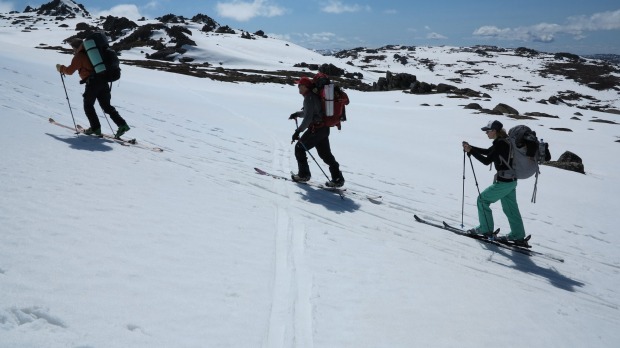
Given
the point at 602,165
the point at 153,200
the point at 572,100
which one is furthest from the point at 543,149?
the point at 572,100

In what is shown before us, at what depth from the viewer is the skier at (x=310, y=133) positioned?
7406 mm

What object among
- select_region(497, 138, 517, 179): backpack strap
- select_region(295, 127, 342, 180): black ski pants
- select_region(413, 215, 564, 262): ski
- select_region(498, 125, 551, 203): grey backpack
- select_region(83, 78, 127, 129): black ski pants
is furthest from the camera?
select_region(83, 78, 127, 129): black ski pants

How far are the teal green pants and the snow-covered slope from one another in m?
0.41

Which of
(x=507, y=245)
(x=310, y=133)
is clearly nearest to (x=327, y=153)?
(x=310, y=133)

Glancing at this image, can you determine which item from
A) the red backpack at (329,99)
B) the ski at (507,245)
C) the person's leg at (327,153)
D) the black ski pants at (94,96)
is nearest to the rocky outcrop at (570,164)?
the ski at (507,245)

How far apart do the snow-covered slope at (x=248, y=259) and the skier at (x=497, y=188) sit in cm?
38

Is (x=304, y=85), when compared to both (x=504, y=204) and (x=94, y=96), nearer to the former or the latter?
(x=504, y=204)

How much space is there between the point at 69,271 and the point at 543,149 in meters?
6.59

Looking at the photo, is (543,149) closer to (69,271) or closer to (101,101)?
(69,271)

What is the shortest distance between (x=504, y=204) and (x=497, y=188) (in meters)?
0.43

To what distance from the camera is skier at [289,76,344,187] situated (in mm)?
7406

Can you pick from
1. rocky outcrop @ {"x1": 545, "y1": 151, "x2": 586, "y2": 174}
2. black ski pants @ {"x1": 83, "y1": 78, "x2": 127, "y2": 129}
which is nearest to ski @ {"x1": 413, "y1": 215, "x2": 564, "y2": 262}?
black ski pants @ {"x1": 83, "y1": 78, "x2": 127, "y2": 129}

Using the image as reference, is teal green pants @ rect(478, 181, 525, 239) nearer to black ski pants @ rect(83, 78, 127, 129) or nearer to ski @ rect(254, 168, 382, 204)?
ski @ rect(254, 168, 382, 204)

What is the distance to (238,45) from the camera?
101 m
